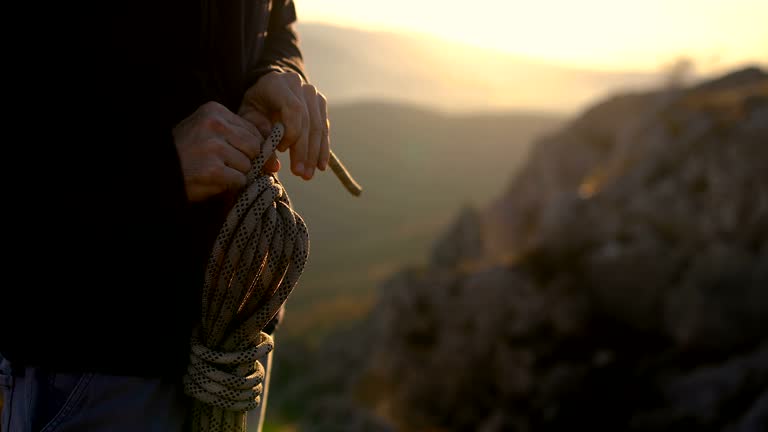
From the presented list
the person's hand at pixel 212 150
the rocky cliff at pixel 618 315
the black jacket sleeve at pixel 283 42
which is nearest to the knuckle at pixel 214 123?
the person's hand at pixel 212 150

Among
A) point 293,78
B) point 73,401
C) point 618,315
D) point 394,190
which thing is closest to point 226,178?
point 293,78

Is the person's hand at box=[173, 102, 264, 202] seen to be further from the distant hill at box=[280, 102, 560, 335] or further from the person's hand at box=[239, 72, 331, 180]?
the distant hill at box=[280, 102, 560, 335]

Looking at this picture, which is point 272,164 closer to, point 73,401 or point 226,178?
point 226,178

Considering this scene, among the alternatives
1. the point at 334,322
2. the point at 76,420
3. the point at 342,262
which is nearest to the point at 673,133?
the point at 76,420

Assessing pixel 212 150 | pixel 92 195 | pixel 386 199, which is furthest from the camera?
pixel 386 199

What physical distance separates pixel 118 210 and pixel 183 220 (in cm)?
13

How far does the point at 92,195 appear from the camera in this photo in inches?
48.7

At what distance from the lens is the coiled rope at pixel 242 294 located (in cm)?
139

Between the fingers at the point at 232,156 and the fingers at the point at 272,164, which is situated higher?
the fingers at the point at 232,156

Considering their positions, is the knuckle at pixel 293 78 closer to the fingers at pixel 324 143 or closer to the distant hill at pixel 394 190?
the fingers at pixel 324 143

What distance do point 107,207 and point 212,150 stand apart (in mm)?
243

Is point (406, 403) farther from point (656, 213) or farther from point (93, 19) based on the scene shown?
point (93, 19)

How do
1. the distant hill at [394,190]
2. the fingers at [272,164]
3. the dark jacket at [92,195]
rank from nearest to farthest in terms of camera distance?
the dark jacket at [92,195], the fingers at [272,164], the distant hill at [394,190]

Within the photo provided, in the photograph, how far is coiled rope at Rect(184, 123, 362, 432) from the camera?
4.58 ft
